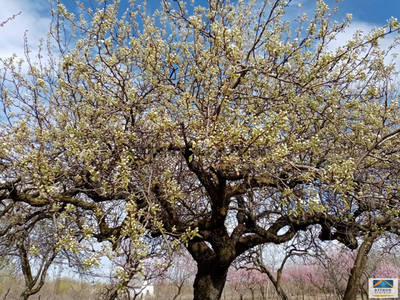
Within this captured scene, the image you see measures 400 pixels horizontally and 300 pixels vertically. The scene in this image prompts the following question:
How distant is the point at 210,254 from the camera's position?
6.66 meters

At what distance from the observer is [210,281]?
21.5 ft

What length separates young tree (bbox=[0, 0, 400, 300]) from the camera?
4.33 meters

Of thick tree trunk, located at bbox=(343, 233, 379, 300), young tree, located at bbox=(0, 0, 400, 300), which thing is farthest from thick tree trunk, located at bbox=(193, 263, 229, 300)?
thick tree trunk, located at bbox=(343, 233, 379, 300)

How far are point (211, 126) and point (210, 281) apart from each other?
3.78 m

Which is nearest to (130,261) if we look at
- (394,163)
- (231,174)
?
(231,174)

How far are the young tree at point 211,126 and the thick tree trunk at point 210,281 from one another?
0.02m

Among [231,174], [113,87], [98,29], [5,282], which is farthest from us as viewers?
[5,282]

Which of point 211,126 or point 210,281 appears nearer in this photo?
point 211,126

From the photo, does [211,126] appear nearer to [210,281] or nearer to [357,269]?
[210,281]

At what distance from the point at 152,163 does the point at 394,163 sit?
13.3 feet

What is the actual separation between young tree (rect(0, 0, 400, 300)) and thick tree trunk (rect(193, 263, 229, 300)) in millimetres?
21

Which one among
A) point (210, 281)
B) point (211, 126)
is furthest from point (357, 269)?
point (211, 126)

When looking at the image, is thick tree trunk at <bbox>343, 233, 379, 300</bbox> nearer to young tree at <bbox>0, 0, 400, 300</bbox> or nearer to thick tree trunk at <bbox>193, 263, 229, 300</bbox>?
young tree at <bbox>0, 0, 400, 300</bbox>

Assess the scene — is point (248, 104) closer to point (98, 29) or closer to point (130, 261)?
point (98, 29)
